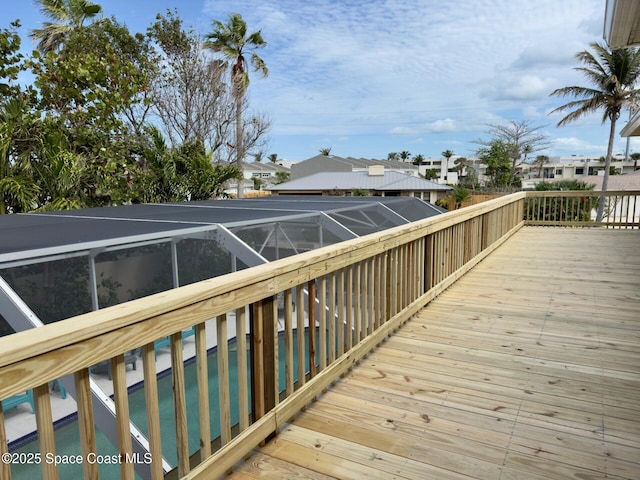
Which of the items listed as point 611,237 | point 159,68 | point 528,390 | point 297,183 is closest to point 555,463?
point 528,390

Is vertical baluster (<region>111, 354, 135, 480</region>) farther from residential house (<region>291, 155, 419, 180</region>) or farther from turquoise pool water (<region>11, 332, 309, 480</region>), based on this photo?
residential house (<region>291, 155, 419, 180</region>)

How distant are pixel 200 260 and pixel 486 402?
3.85 m

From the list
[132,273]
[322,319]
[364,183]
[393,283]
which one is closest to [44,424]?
[322,319]

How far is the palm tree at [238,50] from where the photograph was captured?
1820cm

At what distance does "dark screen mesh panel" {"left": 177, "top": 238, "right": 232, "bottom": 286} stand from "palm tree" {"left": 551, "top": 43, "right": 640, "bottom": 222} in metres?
23.4

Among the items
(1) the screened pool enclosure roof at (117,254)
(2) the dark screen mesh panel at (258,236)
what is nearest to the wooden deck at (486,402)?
(1) the screened pool enclosure roof at (117,254)

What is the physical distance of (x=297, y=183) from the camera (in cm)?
3216

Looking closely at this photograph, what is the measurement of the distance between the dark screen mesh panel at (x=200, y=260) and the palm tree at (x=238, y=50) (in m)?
13.2

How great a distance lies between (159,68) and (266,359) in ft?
53.1

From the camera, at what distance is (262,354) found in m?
1.98

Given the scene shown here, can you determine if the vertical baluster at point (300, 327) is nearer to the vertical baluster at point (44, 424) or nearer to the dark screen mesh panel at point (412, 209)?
the vertical baluster at point (44, 424)

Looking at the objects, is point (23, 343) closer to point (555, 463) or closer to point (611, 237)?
point (555, 463)

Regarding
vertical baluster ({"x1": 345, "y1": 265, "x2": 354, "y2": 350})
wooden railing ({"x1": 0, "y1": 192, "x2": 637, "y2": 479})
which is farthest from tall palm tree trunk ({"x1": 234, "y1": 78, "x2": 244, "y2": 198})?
vertical baluster ({"x1": 345, "y1": 265, "x2": 354, "y2": 350})

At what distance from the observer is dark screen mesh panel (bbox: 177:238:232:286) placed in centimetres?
511
